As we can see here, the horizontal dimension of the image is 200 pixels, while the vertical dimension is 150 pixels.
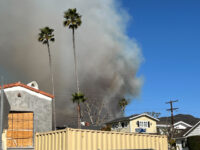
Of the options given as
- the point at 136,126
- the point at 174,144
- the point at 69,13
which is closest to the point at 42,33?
the point at 69,13

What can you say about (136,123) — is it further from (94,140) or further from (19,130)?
(94,140)

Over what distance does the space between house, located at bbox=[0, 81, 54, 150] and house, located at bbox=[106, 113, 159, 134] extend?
42605 millimetres

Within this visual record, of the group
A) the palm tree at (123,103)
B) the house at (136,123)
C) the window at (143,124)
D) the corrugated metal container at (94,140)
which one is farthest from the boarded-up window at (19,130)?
the palm tree at (123,103)

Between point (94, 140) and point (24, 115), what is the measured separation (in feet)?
50.2

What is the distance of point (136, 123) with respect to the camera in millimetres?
75125

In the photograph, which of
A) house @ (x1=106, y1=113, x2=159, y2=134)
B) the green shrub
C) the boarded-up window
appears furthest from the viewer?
house @ (x1=106, y1=113, x2=159, y2=134)

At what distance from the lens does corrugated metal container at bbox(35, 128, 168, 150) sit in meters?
18.8

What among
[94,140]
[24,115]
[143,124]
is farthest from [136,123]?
[94,140]

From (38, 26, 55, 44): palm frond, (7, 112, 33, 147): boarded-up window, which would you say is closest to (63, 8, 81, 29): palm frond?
(38, 26, 55, 44): palm frond

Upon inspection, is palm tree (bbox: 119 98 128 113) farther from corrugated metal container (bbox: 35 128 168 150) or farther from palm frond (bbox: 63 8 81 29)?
corrugated metal container (bbox: 35 128 168 150)

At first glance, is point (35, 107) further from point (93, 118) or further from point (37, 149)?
point (93, 118)

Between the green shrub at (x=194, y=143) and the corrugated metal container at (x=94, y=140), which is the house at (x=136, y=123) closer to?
the green shrub at (x=194, y=143)

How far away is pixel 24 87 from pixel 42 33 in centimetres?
3638

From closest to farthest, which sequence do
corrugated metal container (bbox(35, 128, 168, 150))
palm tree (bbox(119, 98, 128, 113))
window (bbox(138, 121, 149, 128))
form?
corrugated metal container (bbox(35, 128, 168, 150))
window (bbox(138, 121, 149, 128))
palm tree (bbox(119, 98, 128, 113))
